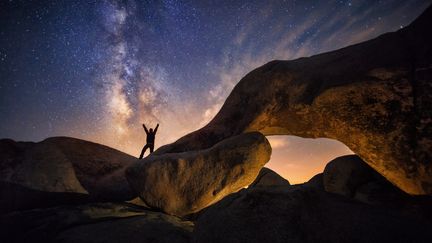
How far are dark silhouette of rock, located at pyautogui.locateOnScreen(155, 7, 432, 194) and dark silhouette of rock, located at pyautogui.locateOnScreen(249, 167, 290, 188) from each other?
4.96 meters

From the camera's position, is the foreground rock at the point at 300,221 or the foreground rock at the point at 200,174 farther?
the foreground rock at the point at 200,174

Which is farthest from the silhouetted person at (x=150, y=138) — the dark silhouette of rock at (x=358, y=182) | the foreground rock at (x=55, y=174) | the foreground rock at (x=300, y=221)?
the foreground rock at (x=300, y=221)

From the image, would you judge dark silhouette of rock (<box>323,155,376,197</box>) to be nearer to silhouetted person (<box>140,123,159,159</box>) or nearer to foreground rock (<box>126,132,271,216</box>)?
foreground rock (<box>126,132,271,216</box>)

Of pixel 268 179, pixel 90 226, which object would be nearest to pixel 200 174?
pixel 90 226

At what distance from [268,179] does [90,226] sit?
866cm

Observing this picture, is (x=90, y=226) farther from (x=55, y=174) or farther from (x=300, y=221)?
(x=300, y=221)

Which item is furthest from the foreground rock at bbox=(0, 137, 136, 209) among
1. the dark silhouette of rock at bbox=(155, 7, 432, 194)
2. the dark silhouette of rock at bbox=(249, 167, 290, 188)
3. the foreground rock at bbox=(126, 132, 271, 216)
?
the dark silhouette of rock at bbox=(249, 167, 290, 188)

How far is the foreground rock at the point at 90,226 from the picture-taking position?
3.87 m

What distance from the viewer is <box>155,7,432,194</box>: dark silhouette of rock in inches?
162

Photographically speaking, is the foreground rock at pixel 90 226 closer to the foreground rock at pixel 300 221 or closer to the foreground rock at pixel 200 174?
the foreground rock at pixel 200 174

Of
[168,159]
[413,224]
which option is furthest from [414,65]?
[168,159]

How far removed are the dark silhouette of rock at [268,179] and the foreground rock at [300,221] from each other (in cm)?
776

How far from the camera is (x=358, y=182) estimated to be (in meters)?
6.09

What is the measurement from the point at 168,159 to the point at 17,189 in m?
3.67
